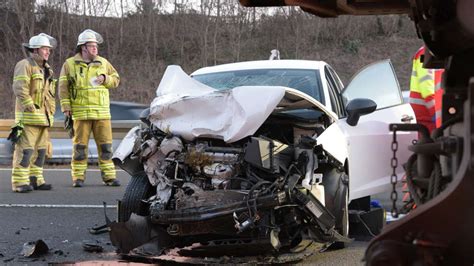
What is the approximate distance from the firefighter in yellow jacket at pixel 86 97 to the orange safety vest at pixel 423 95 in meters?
4.64

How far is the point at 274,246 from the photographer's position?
4.55 meters

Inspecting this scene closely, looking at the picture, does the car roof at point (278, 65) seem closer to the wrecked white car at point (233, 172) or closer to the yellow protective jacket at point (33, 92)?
the wrecked white car at point (233, 172)

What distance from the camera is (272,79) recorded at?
20.1 ft

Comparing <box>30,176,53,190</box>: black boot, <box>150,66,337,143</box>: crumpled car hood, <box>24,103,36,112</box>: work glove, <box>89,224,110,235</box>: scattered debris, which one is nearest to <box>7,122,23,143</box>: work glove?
<box>24,103,36,112</box>: work glove

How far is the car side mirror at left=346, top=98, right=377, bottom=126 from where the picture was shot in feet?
18.2

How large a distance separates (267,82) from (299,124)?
90 cm

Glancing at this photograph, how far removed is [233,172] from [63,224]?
271cm

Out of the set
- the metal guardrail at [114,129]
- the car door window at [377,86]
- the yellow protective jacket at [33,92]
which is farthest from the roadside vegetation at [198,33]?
the car door window at [377,86]

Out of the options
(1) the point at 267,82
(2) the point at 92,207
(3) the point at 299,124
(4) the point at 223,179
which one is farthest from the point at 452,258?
(2) the point at 92,207

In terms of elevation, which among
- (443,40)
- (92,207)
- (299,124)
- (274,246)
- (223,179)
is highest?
(443,40)

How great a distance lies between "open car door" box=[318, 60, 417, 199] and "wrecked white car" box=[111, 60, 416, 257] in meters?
0.26

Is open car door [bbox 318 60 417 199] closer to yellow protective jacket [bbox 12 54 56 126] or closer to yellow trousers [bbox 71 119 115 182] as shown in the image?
yellow trousers [bbox 71 119 115 182]

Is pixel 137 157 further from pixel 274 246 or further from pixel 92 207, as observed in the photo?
pixel 92 207

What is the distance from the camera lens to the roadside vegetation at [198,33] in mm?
24203
